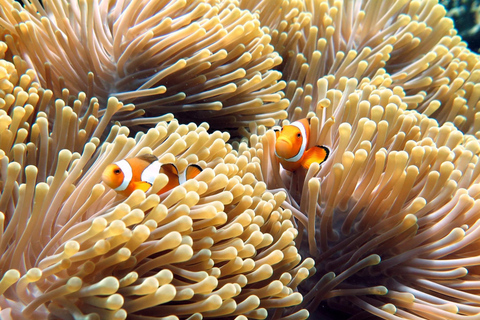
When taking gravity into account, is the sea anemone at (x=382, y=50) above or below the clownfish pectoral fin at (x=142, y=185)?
above

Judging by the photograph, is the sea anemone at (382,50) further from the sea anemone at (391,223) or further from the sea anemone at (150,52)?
the sea anemone at (391,223)

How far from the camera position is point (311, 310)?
1.05 m

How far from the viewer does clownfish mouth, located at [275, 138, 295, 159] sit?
3.47ft

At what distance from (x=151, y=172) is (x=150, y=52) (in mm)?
536

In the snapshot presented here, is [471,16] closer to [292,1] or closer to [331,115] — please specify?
[292,1]

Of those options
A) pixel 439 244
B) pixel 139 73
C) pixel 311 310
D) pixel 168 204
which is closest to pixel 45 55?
pixel 139 73

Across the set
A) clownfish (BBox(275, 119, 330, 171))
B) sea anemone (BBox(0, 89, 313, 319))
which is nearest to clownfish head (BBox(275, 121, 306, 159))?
clownfish (BBox(275, 119, 330, 171))

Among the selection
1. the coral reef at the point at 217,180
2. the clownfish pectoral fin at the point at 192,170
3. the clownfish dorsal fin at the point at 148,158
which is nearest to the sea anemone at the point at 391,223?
the coral reef at the point at 217,180

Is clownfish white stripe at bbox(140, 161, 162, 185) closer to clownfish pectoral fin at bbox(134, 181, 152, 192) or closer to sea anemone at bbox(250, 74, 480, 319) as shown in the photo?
clownfish pectoral fin at bbox(134, 181, 152, 192)

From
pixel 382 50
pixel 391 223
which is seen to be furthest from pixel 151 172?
pixel 382 50

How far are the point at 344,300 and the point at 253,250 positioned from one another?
15.7 inches

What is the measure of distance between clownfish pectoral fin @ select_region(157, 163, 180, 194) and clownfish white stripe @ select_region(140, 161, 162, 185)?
17mm

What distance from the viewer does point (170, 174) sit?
93cm

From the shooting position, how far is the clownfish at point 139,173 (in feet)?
2.75
